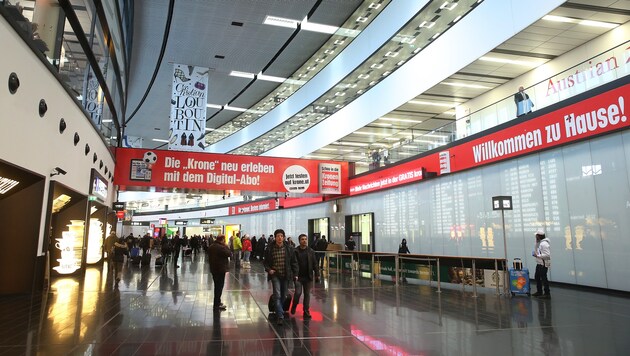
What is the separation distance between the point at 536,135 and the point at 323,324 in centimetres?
836

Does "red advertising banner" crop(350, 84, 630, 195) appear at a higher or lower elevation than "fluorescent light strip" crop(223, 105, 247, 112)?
lower

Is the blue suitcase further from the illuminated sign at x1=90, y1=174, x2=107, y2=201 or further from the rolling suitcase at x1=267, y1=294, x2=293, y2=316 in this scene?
the illuminated sign at x1=90, y1=174, x2=107, y2=201

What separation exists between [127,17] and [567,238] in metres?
19.8

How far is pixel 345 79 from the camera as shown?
22875 mm

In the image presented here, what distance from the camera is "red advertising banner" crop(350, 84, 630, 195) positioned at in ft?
30.7

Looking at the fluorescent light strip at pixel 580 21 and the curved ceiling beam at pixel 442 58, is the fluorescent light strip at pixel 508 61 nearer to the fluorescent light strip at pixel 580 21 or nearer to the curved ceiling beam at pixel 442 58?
the curved ceiling beam at pixel 442 58

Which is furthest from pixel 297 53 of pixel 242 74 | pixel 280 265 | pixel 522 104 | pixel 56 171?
pixel 280 265

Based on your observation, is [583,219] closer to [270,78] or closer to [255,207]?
[270,78]

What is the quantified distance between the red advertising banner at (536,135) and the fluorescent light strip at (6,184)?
12.6 m

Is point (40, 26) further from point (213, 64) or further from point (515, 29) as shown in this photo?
point (213, 64)

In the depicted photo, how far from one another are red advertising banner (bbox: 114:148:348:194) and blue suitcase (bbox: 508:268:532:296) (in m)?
11.0

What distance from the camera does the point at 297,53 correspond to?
2523cm

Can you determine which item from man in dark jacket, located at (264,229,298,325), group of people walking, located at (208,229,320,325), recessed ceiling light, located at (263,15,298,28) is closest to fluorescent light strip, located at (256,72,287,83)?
recessed ceiling light, located at (263,15,298,28)

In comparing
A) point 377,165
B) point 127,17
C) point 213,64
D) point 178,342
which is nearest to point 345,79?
point 377,165
